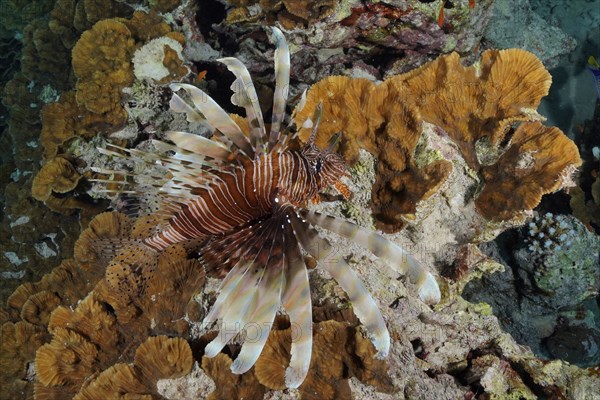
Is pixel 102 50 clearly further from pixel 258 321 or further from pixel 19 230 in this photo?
pixel 258 321

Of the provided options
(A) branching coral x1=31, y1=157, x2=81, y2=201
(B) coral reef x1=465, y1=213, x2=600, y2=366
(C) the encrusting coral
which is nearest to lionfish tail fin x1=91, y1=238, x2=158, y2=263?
(C) the encrusting coral

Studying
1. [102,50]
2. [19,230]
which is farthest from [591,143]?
[19,230]

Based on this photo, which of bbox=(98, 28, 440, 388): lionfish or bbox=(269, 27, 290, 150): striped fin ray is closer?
bbox=(98, 28, 440, 388): lionfish

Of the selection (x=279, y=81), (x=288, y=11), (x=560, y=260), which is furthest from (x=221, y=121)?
(x=560, y=260)

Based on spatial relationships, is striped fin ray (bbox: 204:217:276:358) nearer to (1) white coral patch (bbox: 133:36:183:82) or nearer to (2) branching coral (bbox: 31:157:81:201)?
(1) white coral patch (bbox: 133:36:183:82)


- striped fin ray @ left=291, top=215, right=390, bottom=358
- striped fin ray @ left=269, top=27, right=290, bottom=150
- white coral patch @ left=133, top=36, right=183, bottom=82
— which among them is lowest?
white coral patch @ left=133, top=36, right=183, bottom=82

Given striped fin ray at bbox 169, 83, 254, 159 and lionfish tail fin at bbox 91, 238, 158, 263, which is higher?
striped fin ray at bbox 169, 83, 254, 159

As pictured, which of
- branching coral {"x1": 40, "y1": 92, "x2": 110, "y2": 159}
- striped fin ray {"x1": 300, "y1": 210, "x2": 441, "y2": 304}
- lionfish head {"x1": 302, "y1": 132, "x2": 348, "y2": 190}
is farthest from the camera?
branching coral {"x1": 40, "y1": 92, "x2": 110, "y2": 159}
